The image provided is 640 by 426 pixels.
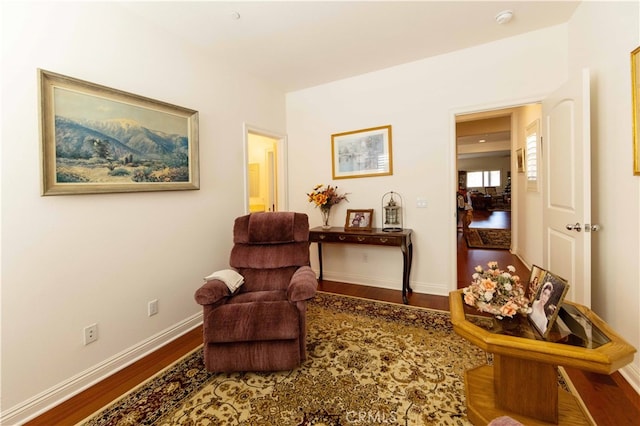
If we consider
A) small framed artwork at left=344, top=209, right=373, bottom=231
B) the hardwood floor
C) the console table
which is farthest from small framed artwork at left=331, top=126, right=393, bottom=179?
the hardwood floor

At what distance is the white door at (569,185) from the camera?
1871 mm

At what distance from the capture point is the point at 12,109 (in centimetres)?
153

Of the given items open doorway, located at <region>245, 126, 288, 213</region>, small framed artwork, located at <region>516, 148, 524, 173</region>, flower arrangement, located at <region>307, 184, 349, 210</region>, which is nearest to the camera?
flower arrangement, located at <region>307, 184, 349, 210</region>

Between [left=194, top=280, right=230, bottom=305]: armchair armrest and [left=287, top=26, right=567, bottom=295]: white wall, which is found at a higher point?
[left=287, top=26, right=567, bottom=295]: white wall

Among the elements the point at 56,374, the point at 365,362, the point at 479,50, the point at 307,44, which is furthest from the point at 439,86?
the point at 56,374

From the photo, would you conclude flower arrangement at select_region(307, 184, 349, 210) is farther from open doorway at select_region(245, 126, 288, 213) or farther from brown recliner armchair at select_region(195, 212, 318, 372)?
brown recliner armchair at select_region(195, 212, 318, 372)

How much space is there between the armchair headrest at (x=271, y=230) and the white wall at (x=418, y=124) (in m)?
1.32

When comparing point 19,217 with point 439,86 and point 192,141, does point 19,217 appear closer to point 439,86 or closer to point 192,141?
point 192,141

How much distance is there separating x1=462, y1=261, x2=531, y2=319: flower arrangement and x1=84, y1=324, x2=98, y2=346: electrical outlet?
2366 mm

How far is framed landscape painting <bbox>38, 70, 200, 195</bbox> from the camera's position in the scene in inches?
65.7

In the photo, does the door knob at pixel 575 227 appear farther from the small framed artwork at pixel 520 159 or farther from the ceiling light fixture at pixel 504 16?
the small framed artwork at pixel 520 159

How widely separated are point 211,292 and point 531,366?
1.83m

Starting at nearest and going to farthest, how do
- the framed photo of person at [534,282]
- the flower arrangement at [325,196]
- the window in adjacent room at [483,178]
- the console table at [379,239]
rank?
1. the framed photo of person at [534,282]
2. the console table at [379,239]
3. the flower arrangement at [325,196]
4. the window in adjacent room at [483,178]

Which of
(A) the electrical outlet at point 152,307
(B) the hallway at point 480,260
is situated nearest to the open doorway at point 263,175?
(A) the electrical outlet at point 152,307
